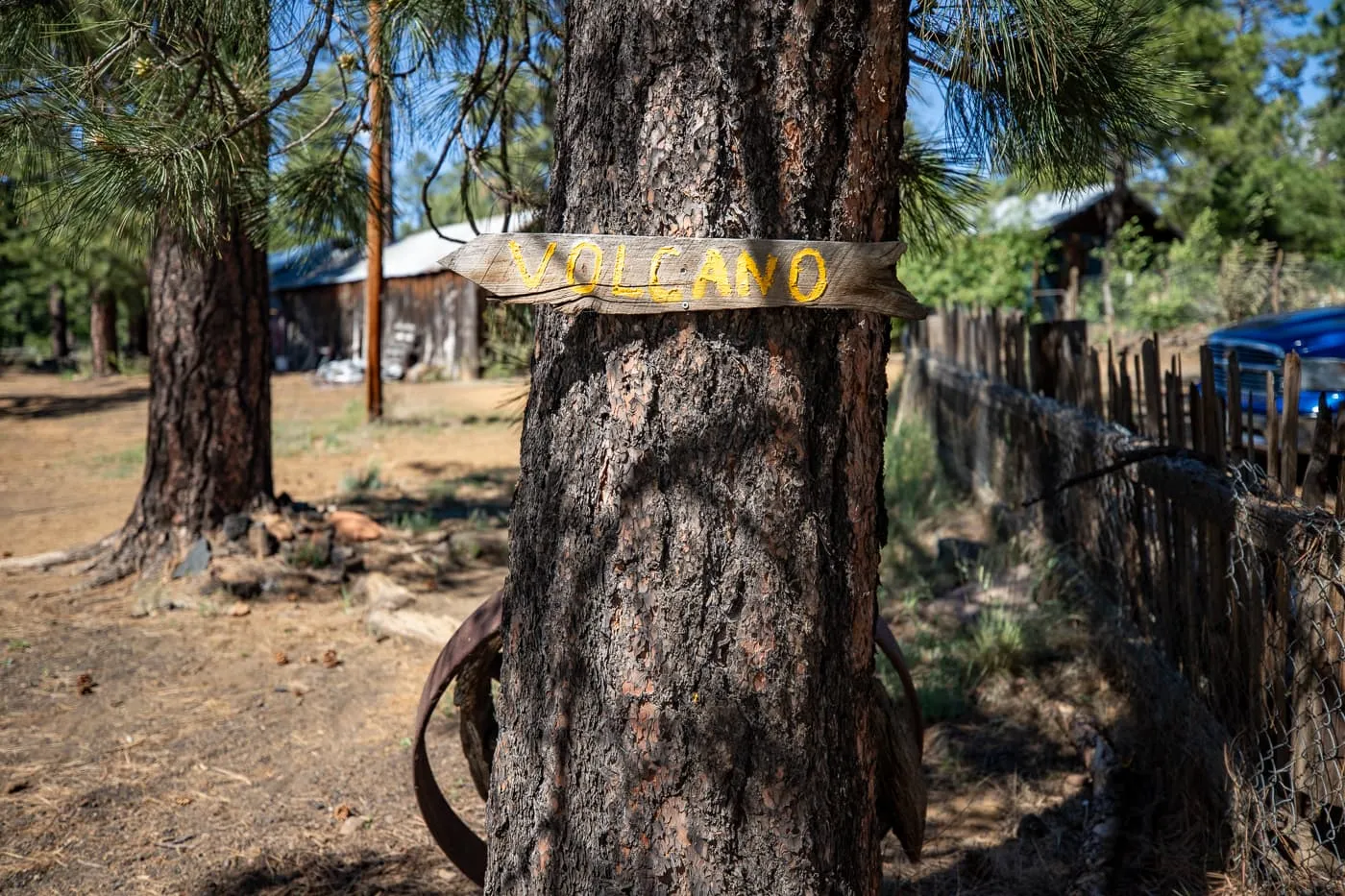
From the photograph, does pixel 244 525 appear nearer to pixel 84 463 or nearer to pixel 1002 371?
pixel 1002 371

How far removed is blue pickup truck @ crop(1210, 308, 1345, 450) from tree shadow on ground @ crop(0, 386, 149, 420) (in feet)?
48.4

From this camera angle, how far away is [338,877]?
2.93 m

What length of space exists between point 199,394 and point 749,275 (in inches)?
194

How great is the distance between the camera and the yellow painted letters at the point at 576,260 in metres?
1.70

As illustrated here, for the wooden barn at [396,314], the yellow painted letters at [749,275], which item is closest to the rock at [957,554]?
the yellow painted letters at [749,275]

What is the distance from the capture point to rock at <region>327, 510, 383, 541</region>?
6.31 m

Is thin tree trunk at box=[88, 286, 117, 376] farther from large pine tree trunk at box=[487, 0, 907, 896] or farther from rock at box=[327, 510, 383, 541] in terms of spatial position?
large pine tree trunk at box=[487, 0, 907, 896]

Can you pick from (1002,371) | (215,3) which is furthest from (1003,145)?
(1002,371)

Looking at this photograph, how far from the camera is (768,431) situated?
1683 millimetres

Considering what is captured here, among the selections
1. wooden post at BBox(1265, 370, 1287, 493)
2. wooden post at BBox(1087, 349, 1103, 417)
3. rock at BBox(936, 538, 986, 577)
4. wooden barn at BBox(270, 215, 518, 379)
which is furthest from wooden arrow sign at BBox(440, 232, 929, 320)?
wooden barn at BBox(270, 215, 518, 379)

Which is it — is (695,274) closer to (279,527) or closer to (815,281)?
(815,281)

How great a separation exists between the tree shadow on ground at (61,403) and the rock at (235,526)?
443 inches

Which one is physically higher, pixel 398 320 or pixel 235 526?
pixel 398 320

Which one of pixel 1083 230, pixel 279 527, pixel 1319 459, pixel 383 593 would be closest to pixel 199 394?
pixel 279 527
